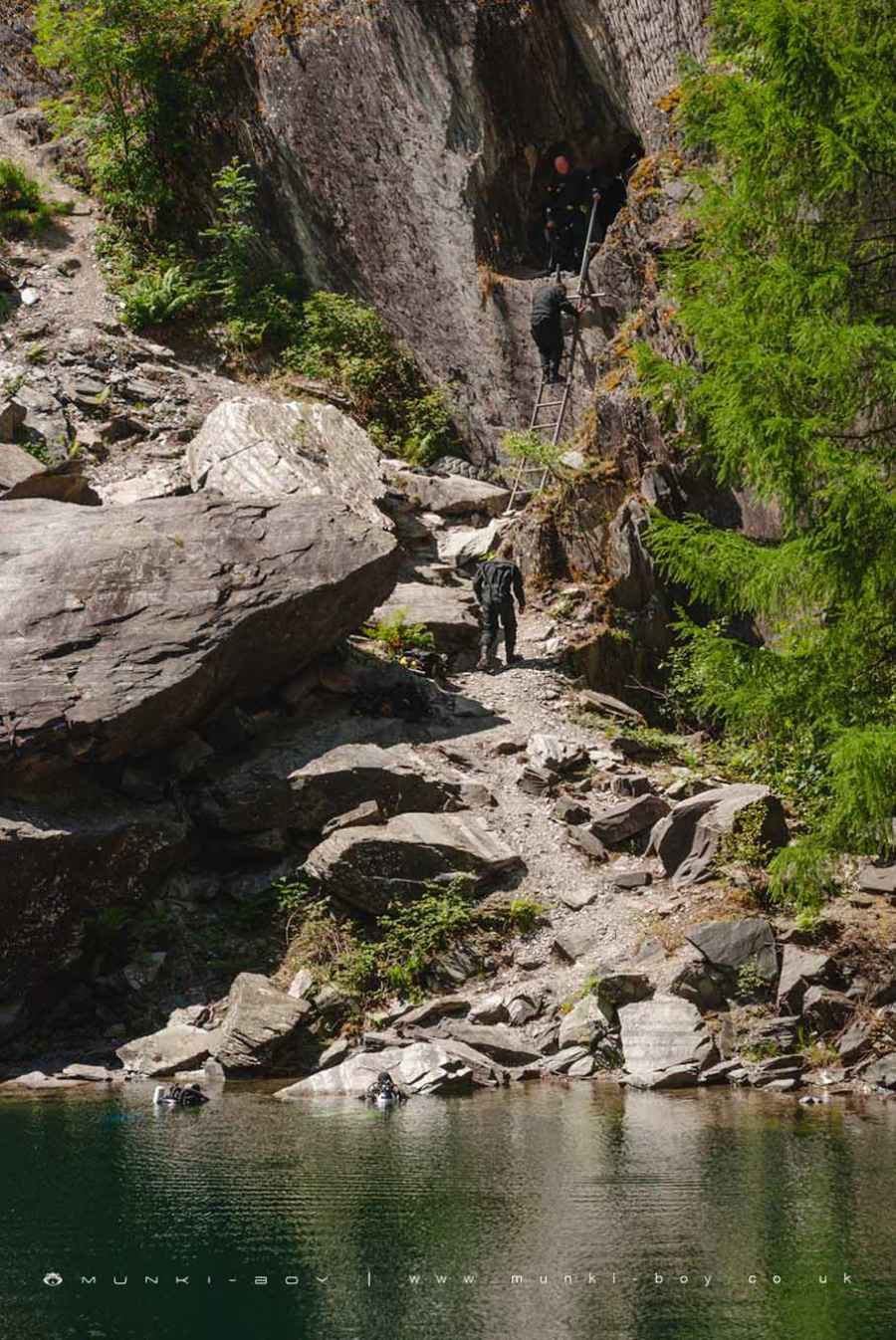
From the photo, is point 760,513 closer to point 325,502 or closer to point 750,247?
point 325,502

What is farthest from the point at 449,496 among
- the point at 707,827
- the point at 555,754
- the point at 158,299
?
the point at 707,827

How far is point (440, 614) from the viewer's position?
58.7 feet

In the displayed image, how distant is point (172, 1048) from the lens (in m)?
11.9

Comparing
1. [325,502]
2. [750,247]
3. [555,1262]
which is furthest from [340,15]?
[555,1262]

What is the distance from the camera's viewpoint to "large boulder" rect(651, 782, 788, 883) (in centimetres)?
1302

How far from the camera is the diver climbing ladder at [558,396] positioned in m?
20.6

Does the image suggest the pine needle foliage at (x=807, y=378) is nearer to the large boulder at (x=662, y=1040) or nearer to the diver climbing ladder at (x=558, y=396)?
the large boulder at (x=662, y=1040)

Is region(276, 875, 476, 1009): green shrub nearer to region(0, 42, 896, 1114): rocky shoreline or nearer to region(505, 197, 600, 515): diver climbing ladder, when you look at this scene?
region(0, 42, 896, 1114): rocky shoreline

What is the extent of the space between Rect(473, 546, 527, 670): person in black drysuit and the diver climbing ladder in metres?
3.26

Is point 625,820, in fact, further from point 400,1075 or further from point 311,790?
point 400,1075

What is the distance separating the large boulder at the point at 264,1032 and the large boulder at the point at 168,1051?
0.63 feet

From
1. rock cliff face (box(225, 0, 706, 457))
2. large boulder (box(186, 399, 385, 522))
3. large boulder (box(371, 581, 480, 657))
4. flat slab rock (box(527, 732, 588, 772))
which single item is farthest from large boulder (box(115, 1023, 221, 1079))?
rock cliff face (box(225, 0, 706, 457))

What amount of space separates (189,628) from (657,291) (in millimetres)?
9153

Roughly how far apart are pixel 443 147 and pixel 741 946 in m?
15.2
